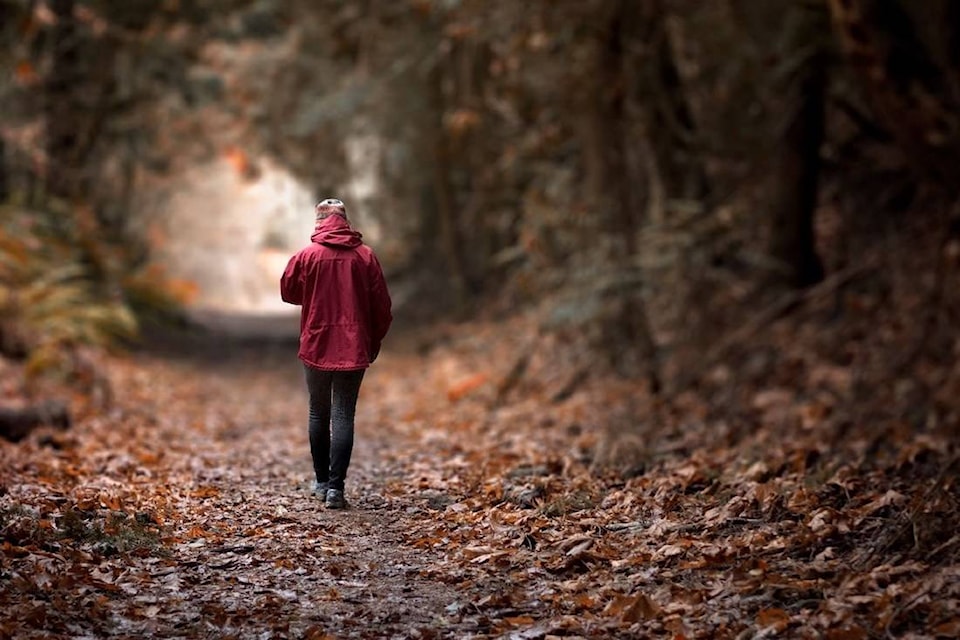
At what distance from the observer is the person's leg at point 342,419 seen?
690 centimetres

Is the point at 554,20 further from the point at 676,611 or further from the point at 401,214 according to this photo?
the point at 401,214

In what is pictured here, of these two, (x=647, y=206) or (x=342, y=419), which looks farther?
(x=647, y=206)

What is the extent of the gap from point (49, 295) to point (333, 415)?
29.1ft

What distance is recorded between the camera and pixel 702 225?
13.8 m

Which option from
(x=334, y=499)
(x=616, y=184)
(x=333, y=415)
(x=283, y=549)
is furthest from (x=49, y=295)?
(x=283, y=549)

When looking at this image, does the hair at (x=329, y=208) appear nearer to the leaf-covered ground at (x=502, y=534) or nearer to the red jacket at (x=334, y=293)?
the red jacket at (x=334, y=293)

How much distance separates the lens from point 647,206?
1733cm

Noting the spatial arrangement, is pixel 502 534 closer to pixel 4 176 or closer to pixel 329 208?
pixel 329 208

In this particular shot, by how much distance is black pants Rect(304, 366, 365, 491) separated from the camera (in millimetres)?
6902

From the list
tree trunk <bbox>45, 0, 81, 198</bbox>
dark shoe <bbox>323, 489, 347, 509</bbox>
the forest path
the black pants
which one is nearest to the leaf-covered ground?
the forest path

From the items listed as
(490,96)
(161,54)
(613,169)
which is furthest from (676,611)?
(161,54)

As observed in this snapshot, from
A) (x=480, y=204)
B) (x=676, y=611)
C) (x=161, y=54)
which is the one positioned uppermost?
(x=161, y=54)

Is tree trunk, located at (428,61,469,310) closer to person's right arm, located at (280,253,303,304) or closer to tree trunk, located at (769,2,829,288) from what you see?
tree trunk, located at (769,2,829,288)

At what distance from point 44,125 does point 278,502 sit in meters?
14.2
